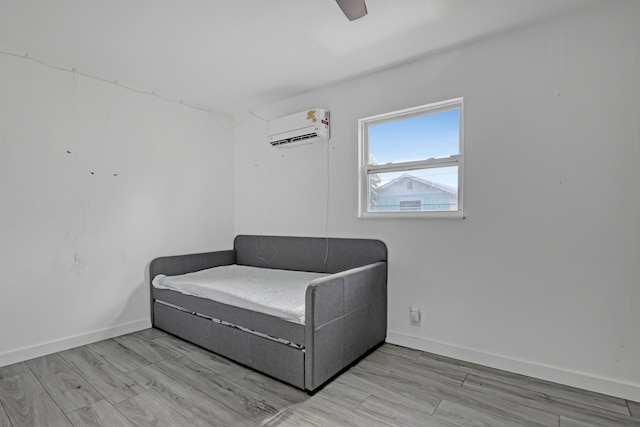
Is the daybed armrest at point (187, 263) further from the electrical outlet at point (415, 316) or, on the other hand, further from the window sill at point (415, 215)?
the electrical outlet at point (415, 316)

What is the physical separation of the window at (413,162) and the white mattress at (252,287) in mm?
985

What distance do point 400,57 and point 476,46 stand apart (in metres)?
0.56

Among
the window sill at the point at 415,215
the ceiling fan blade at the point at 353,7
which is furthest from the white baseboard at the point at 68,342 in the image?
the ceiling fan blade at the point at 353,7

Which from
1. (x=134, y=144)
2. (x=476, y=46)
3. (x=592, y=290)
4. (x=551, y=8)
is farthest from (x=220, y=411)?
(x=551, y=8)

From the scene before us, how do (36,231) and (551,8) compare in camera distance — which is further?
(36,231)

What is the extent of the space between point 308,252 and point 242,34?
2.03 metres

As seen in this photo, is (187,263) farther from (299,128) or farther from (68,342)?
(299,128)

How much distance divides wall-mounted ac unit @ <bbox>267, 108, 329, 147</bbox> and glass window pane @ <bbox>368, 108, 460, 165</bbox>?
48 centimetres

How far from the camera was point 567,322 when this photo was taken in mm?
2043

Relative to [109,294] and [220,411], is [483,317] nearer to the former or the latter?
[220,411]

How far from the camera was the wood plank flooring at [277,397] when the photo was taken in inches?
67.4

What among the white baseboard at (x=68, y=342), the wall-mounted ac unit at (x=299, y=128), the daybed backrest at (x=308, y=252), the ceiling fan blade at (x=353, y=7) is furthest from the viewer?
the wall-mounted ac unit at (x=299, y=128)

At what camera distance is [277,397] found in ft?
6.32

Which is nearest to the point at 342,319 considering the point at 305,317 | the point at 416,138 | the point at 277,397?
the point at 305,317
